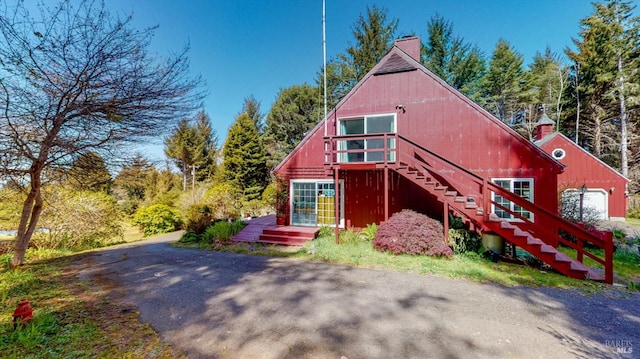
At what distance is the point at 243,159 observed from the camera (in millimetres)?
22516

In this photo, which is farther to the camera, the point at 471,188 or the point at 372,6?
the point at 372,6

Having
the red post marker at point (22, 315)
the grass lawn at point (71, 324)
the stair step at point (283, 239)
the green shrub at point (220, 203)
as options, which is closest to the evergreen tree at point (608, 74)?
the stair step at point (283, 239)

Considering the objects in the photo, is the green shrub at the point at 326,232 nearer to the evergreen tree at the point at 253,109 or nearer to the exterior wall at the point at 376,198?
the exterior wall at the point at 376,198

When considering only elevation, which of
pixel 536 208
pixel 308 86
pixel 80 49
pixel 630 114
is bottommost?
pixel 536 208

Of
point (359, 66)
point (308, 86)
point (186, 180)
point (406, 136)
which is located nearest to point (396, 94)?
point (406, 136)

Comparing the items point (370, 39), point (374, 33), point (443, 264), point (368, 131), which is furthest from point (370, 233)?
point (374, 33)

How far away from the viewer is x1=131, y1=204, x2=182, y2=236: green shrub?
1415cm

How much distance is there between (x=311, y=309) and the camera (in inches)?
167

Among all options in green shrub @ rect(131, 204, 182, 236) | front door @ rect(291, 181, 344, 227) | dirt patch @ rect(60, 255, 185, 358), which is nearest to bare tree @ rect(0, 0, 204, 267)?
dirt patch @ rect(60, 255, 185, 358)

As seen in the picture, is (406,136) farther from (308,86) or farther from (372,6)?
(308,86)

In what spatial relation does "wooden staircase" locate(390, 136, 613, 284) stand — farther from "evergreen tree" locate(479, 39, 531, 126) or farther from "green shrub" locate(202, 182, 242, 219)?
"evergreen tree" locate(479, 39, 531, 126)

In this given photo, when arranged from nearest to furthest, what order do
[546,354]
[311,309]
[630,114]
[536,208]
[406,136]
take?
[546,354], [311,309], [536,208], [406,136], [630,114]

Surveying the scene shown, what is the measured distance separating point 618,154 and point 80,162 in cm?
3404

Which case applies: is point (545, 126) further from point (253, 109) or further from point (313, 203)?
point (253, 109)
